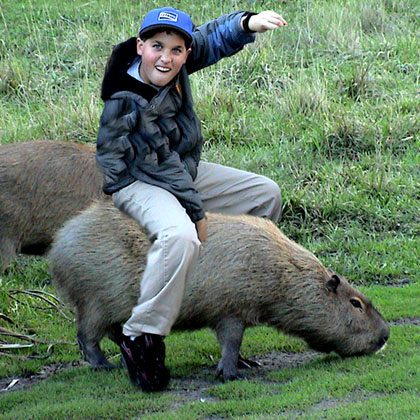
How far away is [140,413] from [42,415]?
1.78 ft

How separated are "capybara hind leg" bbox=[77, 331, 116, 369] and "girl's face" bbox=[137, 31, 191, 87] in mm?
1757

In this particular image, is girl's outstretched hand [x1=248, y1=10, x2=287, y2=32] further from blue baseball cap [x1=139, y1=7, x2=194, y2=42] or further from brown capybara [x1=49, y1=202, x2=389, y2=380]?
brown capybara [x1=49, y1=202, x2=389, y2=380]

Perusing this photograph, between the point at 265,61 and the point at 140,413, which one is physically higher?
the point at 265,61

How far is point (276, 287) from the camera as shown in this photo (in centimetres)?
705

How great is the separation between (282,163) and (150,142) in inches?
185

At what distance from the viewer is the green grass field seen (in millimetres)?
6383

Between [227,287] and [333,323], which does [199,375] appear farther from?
[333,323]

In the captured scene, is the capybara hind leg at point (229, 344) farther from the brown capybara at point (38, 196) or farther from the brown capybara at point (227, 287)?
the brown capybara at point (38, 196)

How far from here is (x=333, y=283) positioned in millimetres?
7176

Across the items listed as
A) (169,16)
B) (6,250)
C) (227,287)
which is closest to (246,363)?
(227,287)

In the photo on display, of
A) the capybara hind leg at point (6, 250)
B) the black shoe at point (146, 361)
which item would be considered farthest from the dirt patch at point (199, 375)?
the capybara hind leg at point (6, 250)

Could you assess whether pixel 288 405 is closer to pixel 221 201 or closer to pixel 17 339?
pixel 221 201

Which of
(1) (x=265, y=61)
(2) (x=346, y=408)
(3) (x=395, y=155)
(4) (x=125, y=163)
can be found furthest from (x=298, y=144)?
(2) (x=346, y=408)

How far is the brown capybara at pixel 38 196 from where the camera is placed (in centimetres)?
848
